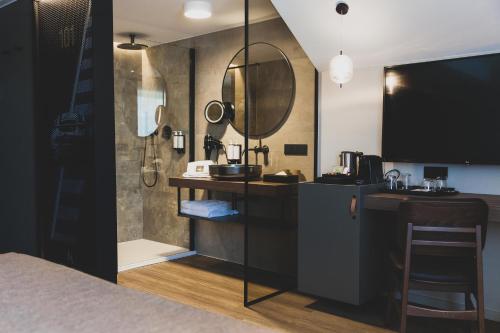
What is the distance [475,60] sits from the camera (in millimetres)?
2895

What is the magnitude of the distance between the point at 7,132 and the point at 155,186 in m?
1.69

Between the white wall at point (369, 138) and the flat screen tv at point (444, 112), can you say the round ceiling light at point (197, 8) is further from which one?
the flat screen tv at point (444, 112)

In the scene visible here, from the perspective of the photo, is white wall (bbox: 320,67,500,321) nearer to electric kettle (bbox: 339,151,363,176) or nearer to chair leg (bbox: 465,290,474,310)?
electric kettle (bbox: 339,151,363,176)

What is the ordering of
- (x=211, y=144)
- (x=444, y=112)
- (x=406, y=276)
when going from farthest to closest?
(x=211, y=144) → (x=444, y=112) → (x=406, y=276)

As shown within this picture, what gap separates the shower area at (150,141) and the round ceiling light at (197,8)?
108cm

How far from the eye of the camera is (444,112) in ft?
9.95

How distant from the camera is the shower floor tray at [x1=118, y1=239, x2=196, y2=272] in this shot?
14.5ft

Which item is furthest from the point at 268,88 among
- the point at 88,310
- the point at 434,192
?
the point at 88,310

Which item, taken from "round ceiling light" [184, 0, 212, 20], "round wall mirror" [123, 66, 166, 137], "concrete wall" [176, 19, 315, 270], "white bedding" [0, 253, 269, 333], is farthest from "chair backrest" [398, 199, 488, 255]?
"round wall mirror" [123, 66, 166, 137]

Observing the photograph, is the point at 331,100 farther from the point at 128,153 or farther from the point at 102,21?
the point at 128,153

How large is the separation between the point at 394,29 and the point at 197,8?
1645mm

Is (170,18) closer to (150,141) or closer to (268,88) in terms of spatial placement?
(268,88)

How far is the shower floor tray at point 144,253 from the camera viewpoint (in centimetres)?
443

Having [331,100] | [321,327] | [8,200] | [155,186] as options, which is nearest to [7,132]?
[8,200]
